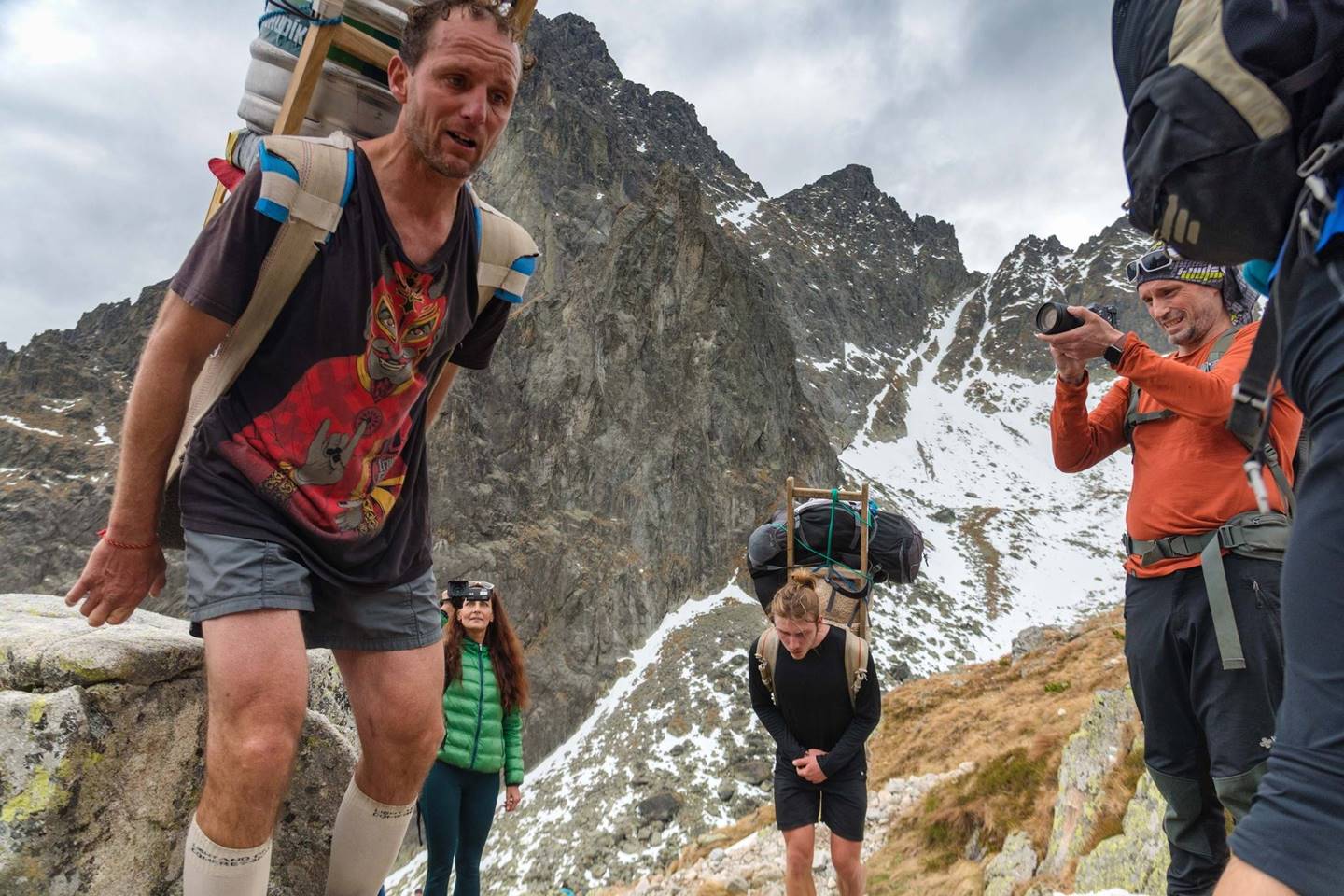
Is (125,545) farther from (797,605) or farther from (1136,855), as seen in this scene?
(1136,855)

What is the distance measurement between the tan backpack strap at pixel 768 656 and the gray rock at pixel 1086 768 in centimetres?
251

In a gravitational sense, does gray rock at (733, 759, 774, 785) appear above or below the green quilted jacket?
below

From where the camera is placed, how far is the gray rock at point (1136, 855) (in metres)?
4.16

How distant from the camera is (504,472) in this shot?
54.6m

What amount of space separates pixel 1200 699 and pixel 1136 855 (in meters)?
2.18

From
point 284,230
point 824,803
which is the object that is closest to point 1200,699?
point 824,803

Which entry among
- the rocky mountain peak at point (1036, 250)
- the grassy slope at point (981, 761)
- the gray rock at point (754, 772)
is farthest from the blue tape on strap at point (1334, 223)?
the rocky mountain peak at point (1036, 250)

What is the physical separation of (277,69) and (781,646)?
17.2 feet

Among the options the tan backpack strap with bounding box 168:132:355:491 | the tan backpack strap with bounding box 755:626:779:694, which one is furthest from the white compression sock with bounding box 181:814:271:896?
the tan backpack strap with bounding box 755:626:779:694

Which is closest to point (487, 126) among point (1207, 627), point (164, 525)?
point (164, 525)

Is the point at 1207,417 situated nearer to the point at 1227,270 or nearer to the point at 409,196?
the point at 1227,270

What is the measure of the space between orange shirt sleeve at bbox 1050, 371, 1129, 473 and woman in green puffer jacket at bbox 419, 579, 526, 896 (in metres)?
4.84

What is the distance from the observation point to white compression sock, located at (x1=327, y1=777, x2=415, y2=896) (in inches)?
108

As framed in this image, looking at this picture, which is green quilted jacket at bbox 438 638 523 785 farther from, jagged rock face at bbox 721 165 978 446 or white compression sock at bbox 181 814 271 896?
jagged rock face at bbox 721 165 978 446
